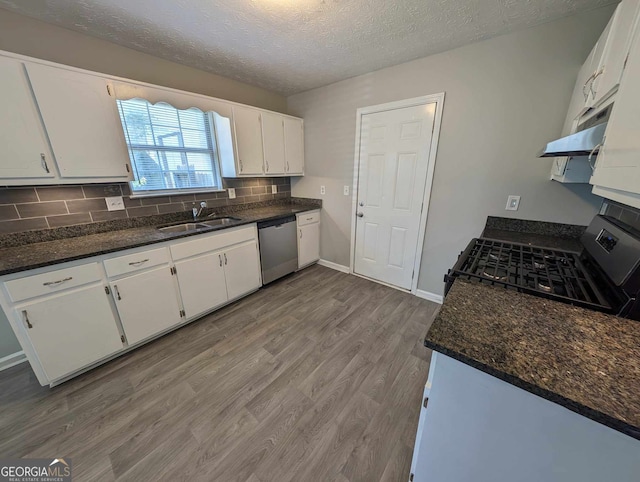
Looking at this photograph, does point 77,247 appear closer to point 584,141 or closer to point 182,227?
point 182,227

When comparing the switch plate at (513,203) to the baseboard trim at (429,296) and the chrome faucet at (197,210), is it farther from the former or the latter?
the chrome faucet at (197,210)

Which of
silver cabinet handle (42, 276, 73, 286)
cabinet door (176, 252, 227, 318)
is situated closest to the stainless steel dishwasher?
cabinet door (176, 252, 227, 318)

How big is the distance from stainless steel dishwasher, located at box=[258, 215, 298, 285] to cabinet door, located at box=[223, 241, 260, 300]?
0.36 feet

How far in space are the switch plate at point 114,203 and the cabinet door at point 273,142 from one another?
1.50 metres

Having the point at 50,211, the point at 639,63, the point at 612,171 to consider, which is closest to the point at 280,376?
the point at 612,171

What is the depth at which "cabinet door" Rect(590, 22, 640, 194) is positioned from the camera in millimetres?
754

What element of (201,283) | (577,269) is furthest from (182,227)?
(577,269)

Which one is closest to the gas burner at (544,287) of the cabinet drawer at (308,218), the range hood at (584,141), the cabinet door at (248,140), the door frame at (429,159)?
the range hood at (584,141)

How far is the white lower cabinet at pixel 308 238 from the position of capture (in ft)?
10.3

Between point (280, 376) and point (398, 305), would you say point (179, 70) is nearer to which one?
point (280, 376)

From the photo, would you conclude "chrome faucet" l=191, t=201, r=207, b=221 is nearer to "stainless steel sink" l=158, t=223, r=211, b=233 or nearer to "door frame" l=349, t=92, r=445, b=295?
"stainless steel sink" l=158, t=223, r=211, b=233

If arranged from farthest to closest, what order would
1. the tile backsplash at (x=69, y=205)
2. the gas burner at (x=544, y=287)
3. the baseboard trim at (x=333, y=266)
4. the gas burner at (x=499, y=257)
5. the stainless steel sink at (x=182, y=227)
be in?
1. the baseboard trim at (x=333, y=266)
2. the stainless steel sink at (x=182, y=227)
3. the tile backsplash at (x=69, y=205)
4. the gas burner at (x=499, y=257)
5. the gas burner at (x=544, y=287)

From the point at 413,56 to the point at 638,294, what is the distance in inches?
93.1
